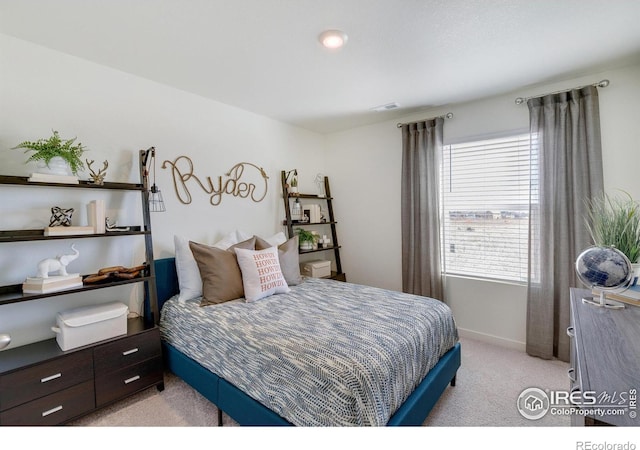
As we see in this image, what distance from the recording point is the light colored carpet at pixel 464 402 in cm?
183

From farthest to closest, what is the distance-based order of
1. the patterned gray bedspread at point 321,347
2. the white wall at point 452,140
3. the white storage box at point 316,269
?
the white storage box at point 316,269 < the white wall at point 452,140 < the patterned gray bedspread at point 321,347

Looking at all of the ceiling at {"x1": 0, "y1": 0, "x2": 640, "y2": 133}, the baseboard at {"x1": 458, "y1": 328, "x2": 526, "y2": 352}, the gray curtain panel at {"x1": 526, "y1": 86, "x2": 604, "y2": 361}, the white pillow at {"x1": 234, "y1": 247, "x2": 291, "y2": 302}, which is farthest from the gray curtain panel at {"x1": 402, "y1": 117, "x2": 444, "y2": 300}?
the white pillow at {"x1": 234, "y1": 247, "x2": 291, "y2": 302}

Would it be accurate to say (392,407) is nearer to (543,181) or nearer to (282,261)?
(282,261)

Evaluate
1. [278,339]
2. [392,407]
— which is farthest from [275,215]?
[392,407]

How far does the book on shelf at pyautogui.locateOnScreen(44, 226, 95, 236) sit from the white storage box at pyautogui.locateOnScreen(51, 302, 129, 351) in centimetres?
53

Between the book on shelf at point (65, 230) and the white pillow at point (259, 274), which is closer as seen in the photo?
the book on shelf at point (65, 230)

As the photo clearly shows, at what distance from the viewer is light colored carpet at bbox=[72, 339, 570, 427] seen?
1831mm

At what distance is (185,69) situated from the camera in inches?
90.0

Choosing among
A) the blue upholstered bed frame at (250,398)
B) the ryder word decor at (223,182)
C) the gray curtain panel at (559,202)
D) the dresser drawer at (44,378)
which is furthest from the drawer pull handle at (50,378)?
the gray curtain panel at (559,202)

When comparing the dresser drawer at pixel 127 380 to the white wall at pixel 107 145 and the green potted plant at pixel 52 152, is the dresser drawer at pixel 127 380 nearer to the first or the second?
the white wall at pixel 107 145

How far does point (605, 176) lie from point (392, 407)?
8.40 ft

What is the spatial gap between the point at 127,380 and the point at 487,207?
3427 millimetres

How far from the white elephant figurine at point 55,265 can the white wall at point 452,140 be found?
296 centimetres

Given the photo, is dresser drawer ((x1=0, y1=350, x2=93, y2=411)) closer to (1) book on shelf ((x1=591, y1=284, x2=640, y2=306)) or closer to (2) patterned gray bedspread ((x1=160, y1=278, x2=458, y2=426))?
(2) patterned gray bedspread ((x1=160, y1=278, x2=458, y2=426))
